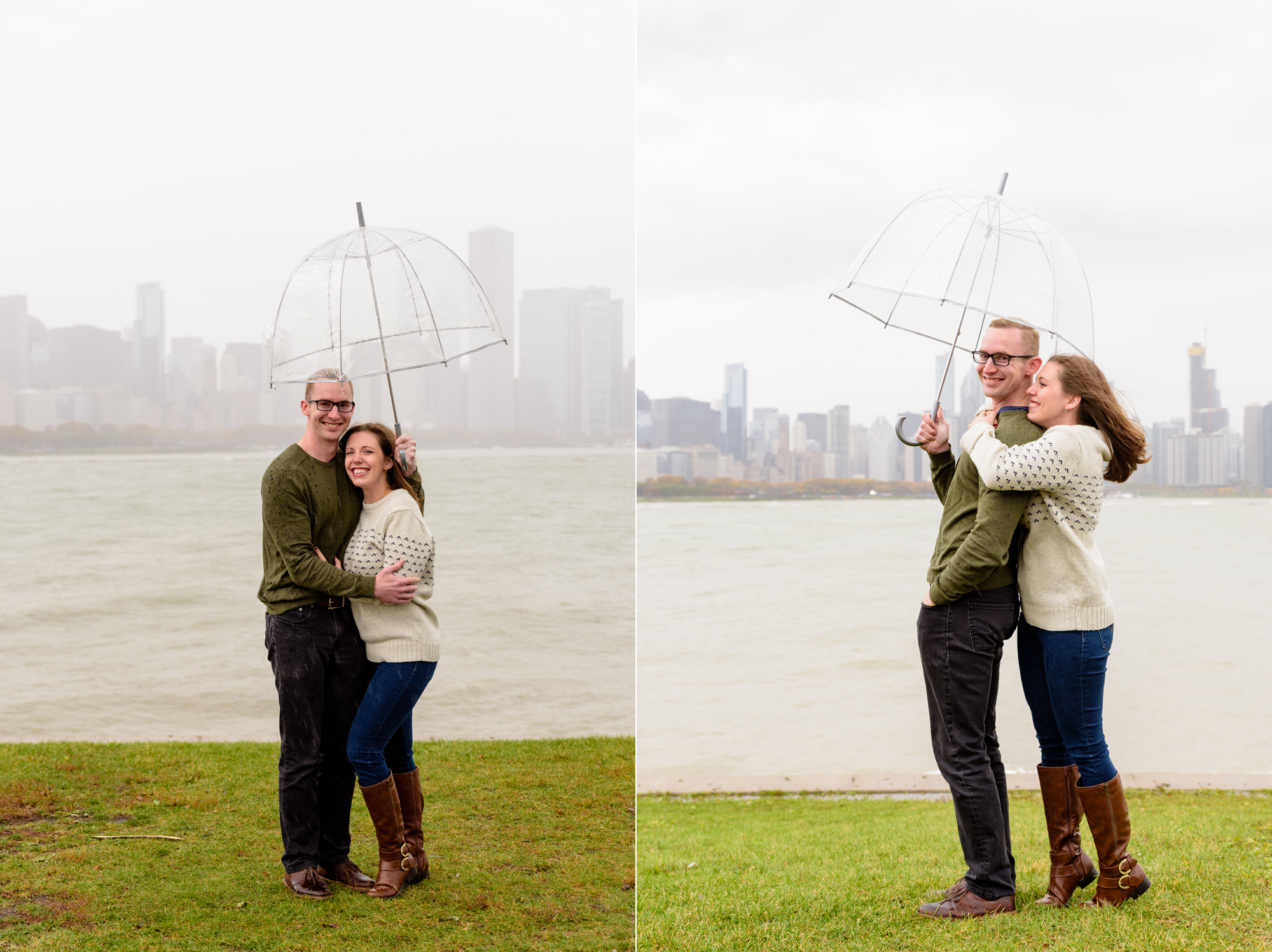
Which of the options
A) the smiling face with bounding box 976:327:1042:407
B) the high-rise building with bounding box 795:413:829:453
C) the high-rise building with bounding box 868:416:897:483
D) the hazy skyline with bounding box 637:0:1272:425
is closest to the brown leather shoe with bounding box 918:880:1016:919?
the smiling face with bounding box 976:327:1042:407

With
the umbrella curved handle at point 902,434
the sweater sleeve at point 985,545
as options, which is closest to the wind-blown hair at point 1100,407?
the sweater sleeve at point 985,545

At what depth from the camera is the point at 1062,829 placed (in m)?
2.76

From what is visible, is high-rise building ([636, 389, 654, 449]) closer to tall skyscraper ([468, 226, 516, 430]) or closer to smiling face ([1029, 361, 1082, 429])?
tall skyscraper ([468, 226, 516, 430])

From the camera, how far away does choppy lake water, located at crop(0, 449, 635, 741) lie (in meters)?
17.0

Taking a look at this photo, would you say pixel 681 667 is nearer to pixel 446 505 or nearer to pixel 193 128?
pixel 446 505

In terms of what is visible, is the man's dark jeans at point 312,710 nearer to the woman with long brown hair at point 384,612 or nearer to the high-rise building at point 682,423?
the woman with long brown hair at point 384,612

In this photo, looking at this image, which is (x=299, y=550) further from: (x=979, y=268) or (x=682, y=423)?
(x=682, y=423)

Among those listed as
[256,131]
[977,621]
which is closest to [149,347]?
[256,131]

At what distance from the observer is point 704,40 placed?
28.3m

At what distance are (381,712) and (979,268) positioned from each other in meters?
1.99

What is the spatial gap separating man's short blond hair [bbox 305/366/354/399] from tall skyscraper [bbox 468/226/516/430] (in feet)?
63.4

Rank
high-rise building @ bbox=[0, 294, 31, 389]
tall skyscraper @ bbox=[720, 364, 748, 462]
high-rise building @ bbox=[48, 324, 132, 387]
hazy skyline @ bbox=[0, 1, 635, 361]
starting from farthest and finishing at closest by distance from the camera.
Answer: tall skyscraper @ bbox=[720, 364, 748, 462]
high-rise building @ bbox=[48, 324, 132, 387]
high-rise building @ bbox=[0, 294, 31, 389]
hazy skyline @ bbox=[0, 1, 635, 361]

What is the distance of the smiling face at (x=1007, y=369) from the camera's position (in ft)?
8.76

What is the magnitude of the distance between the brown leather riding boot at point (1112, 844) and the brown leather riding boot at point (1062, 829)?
0.20 feet
